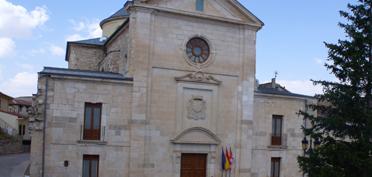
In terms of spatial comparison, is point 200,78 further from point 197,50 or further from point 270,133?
point 270,133

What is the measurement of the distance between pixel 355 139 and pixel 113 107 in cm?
1042

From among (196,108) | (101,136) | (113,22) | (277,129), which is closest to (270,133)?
(277,129)

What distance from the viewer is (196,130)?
→ 21.6 meters

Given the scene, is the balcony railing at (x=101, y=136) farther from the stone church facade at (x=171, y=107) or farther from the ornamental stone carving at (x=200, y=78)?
the ornamental stone carving at (x=200, y=78)

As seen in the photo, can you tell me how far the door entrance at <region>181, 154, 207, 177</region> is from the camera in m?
21.5

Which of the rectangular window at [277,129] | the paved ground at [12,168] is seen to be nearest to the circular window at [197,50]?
the rectangular window at [277,129]

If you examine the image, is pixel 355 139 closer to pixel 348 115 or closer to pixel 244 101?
pixel 348 115

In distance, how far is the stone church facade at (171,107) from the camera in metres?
19.3

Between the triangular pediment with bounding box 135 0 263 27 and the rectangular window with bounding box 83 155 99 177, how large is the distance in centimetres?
794

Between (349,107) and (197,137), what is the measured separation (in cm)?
805

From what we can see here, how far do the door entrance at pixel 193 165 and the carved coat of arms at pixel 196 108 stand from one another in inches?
76.5

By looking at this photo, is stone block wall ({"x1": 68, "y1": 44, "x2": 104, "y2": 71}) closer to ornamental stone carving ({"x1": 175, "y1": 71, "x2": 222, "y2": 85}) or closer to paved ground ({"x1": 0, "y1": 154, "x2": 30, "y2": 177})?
paved ground ({"x1": 0, "y1": 154, "x2": 30, "y2": 177})

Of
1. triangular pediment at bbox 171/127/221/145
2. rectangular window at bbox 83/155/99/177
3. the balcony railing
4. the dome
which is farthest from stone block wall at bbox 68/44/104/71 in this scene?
rectangular window at bbox 83/155/99/177

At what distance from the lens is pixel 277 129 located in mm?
24281
